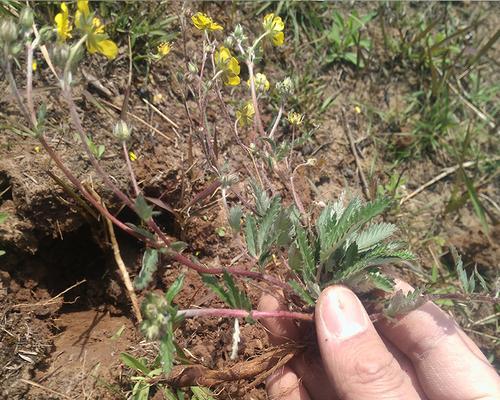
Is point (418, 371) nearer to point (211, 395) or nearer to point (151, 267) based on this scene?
point (211, 395)

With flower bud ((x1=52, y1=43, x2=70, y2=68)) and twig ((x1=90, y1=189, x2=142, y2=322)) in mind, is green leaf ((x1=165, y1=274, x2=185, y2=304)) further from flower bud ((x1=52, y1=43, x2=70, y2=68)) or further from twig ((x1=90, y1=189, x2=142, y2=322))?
twig ((x1=90, y1=189, x2=142, y2=322))

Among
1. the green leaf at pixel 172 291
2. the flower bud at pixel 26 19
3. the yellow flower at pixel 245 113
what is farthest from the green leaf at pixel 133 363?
the flower bud at pixel 26 19

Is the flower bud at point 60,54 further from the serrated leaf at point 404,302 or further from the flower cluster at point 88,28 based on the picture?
the serrated leaf at point 404,302

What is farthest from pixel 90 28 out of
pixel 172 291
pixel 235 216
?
pixel 172 291

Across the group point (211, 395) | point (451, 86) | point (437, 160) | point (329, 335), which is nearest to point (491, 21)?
point (451, 86)

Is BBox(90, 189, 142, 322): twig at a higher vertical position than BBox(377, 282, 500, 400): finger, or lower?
higher

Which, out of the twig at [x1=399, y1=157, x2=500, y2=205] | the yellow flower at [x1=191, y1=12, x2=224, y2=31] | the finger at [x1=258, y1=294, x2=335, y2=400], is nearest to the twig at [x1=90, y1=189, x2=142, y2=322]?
the finger at [x1=258, y1=294, x2=335, y2=400]

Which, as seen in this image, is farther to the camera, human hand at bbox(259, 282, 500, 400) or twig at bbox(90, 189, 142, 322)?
twig at bbox(90, 189, 142, 322)
